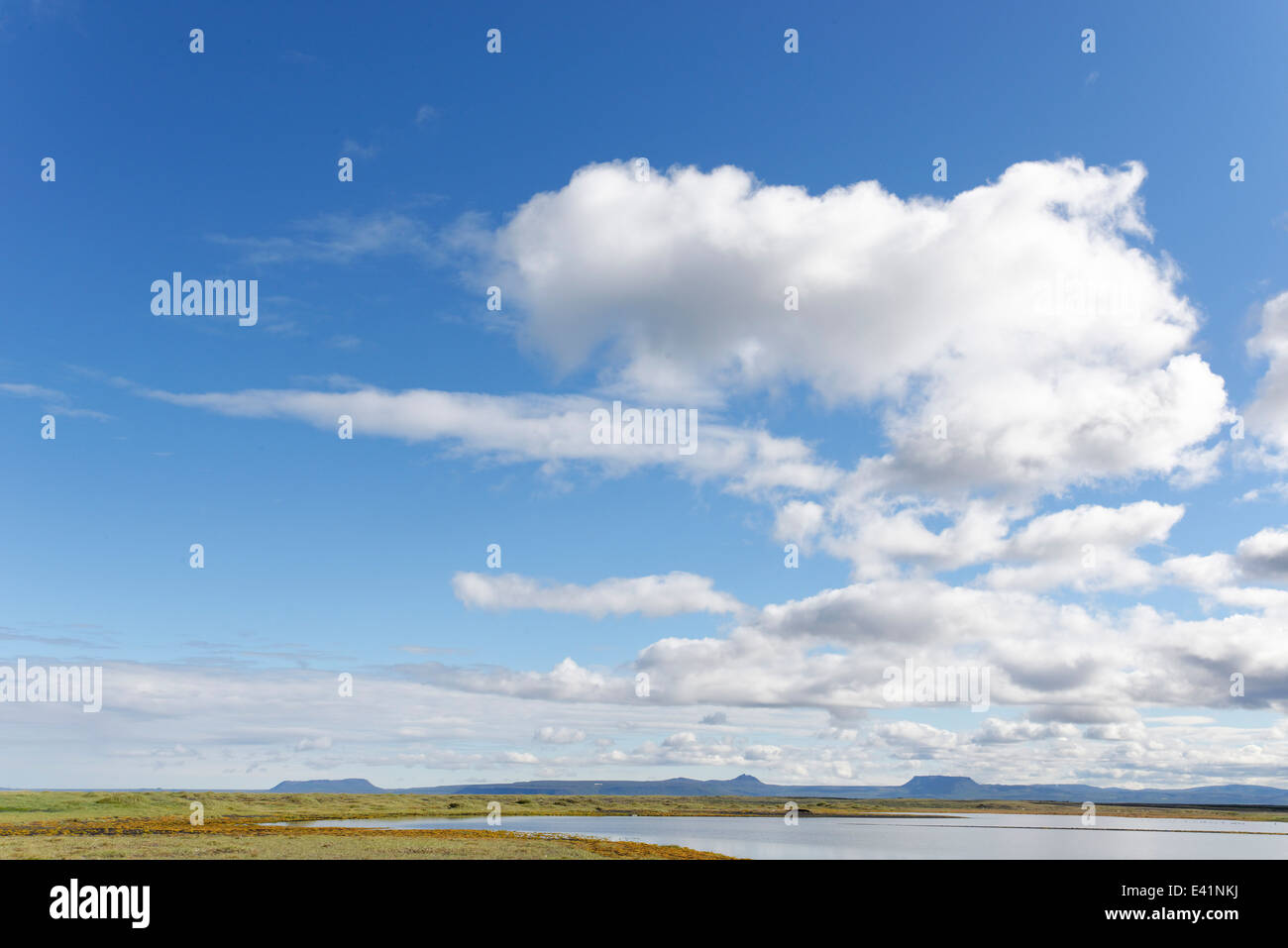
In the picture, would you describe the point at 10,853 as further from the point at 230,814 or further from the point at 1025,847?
the point at 1025,847

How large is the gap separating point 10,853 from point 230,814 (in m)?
94.9
